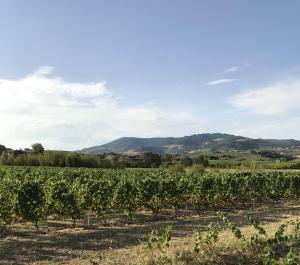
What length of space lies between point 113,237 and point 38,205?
3.42 meters

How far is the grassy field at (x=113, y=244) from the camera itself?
406 inches

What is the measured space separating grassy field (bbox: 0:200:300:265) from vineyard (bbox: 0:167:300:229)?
2.18 ft

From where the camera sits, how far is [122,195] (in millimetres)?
21078

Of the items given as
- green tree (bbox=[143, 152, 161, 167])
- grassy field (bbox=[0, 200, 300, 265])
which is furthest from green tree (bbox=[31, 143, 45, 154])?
grassy field (bbox=[0, 200, 300, 265])

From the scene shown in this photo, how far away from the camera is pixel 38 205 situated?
661 inches

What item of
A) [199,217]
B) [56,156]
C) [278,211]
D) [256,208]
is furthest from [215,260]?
[56,156]

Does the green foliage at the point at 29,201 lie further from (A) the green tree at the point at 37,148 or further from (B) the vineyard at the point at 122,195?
(A) the green tree at the point at 37,148

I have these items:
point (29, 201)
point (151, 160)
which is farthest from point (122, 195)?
point (151, 160)

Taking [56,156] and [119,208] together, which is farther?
[56,156]

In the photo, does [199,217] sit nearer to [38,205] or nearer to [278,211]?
[278,211]

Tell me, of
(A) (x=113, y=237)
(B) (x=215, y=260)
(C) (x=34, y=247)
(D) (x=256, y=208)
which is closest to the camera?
(B) (x=215, y=260)

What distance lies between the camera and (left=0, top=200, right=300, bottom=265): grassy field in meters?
10.3

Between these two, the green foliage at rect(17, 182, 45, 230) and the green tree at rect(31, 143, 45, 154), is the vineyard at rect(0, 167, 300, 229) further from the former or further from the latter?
the green tree at rect(31, 143, 45, 154)

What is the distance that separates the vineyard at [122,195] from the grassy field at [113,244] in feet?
2.18
